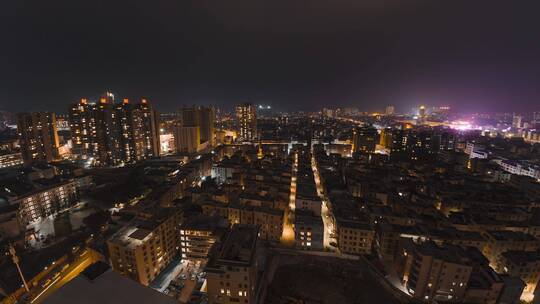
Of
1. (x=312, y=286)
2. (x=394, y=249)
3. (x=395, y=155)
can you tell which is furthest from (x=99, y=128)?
(x=395, y=155)

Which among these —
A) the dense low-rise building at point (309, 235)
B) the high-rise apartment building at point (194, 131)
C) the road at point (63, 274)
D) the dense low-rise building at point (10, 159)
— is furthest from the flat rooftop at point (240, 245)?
the dense low-rise building at point (10, 159)

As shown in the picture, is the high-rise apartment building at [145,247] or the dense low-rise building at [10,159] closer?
the high-rise apartment building at [145,247]

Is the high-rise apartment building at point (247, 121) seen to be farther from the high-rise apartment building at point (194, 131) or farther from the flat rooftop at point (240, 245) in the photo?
the flat rooftop at point (240, 245)

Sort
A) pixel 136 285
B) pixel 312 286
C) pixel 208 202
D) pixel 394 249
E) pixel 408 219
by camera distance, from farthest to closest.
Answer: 1. pixel 208 202
2. pixel 408 219
3. pixel 394 249
4. pixel 312 286
5. pixel 136 285

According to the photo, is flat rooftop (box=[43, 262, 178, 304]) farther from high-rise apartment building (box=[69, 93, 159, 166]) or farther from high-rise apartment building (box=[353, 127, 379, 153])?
high-rise apartment building (box=[353, 127, 379, 153])

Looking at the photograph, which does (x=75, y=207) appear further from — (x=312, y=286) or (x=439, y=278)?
(x=439, y=278)
